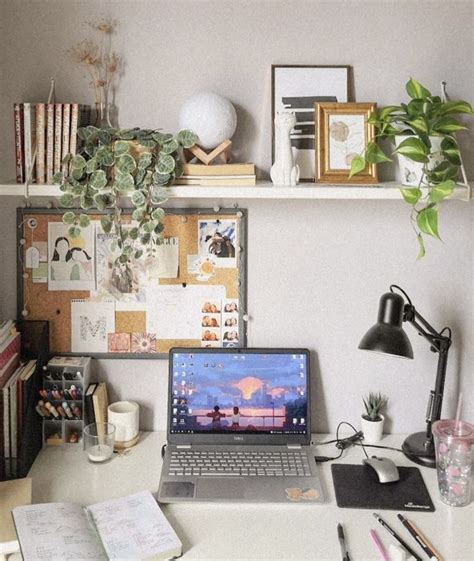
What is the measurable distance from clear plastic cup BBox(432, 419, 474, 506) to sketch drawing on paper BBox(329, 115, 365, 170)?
2.45 ft

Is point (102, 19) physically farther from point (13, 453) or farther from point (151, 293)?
point (13, 453)

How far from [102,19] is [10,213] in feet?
1.95

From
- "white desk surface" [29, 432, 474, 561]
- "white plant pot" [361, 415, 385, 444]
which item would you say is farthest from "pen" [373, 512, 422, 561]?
"white plant pot" [361, 415, 385, 444]

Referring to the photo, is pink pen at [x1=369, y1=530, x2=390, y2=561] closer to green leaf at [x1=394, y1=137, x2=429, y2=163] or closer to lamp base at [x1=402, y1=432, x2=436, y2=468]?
lamp base at [x1=402, y1=432, x2=436, y2=468]

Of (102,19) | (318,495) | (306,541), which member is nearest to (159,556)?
(306,541)

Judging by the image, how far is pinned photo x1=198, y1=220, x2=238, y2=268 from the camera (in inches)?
80.0

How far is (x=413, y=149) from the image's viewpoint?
67.9 inches

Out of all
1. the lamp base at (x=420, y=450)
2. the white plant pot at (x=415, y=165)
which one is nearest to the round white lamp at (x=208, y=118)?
the white plant pot at (x=415, y=165)

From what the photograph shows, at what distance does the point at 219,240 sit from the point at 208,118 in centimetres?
35

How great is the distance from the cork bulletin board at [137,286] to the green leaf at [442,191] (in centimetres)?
55

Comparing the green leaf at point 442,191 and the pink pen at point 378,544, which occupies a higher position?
the green leaf at point 442,191

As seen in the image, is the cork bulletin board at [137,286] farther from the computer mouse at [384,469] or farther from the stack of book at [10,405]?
the computer mouse at [384,469]

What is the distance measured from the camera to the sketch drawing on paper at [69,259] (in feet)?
6.68

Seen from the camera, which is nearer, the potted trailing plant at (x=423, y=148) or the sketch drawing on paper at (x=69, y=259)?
the potted trailing plant at (x=423, y=148)
